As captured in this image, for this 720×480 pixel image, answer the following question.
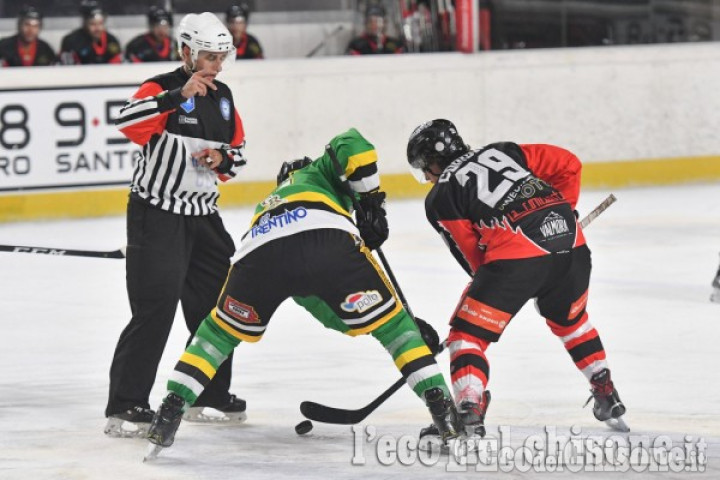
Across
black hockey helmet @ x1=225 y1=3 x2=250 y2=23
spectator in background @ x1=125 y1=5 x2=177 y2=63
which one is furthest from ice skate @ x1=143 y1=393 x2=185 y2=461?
black hockey helmet @ x1=225 y1=3 x2=250 y2=23

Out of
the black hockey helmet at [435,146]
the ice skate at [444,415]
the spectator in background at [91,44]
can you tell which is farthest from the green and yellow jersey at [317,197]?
the spectator in background at [91,44]

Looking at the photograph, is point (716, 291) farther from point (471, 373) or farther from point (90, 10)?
point (90, 10)

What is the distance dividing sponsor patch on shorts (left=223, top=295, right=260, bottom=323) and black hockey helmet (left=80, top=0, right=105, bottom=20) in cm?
630

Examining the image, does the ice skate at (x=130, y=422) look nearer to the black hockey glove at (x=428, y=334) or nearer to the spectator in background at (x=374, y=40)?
the black hockey glove at (x=428, y=334)

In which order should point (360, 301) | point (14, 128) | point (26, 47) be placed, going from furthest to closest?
point (26, 47), point (14, 128), point (360, 301)

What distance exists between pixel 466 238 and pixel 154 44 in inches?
238

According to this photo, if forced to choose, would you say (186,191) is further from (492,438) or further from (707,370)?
(707,370)

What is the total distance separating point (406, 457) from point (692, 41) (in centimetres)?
826

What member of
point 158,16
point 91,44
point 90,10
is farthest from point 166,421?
point 90,10

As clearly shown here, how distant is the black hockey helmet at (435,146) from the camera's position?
4.11m

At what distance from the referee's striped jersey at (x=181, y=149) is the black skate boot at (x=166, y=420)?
69 centimetres

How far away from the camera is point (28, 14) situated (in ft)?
31.2

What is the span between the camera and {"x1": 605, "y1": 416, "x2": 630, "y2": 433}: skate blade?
414 cm

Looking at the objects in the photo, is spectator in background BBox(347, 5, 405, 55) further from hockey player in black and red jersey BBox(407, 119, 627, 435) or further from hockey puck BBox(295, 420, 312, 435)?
hockey puck BBox(295, 420, 312, 435)
